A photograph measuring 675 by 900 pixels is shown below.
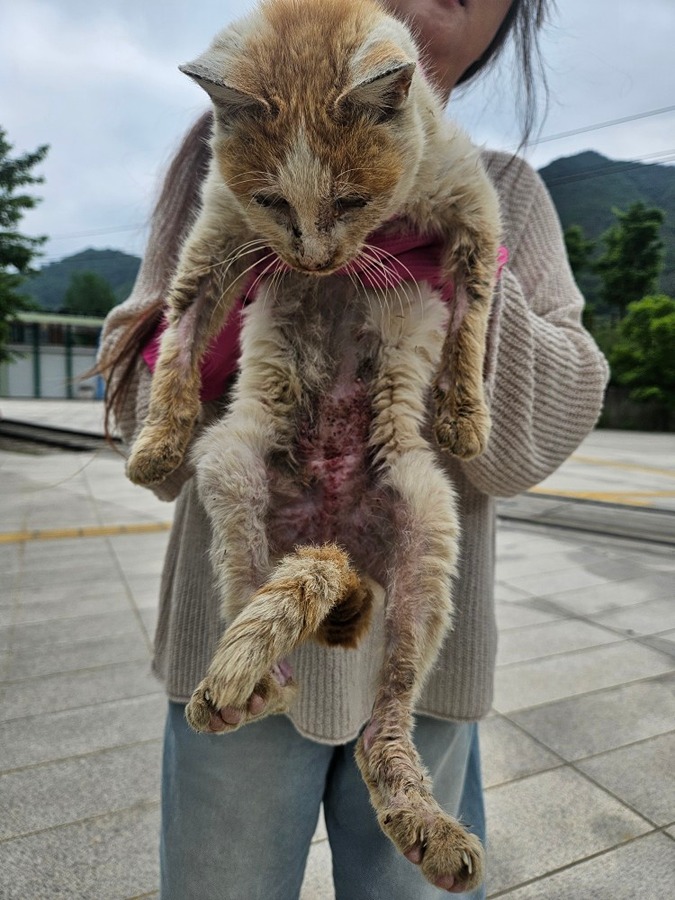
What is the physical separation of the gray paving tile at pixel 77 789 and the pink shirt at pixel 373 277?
2.46 m

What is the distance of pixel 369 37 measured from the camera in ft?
3.60

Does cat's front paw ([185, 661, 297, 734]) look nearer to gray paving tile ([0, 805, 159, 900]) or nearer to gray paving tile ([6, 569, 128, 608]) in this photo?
gray paving tile ([0, 805, 159, 900])

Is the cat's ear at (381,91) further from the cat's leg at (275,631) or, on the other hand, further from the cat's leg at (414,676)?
the cat's leg at (275,631)

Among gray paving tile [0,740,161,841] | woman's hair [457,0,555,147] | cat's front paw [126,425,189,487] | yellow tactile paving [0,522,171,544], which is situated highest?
woman's hair [457,0,555,147]

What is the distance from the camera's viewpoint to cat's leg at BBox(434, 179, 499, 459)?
4.02 ft

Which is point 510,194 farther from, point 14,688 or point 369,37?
point 14,688

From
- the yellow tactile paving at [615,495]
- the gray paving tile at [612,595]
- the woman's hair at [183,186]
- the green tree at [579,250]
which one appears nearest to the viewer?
the woman's hair at [183,186]

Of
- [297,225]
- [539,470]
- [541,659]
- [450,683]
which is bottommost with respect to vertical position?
[541,659]

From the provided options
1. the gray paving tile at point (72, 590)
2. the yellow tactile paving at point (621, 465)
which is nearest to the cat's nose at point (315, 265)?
the gray paving tile at point (72, 590)

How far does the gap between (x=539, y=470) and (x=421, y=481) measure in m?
0.43

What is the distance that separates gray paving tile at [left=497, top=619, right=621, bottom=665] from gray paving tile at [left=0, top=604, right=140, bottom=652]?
2764mm

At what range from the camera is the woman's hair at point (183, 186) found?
1688 millimetres

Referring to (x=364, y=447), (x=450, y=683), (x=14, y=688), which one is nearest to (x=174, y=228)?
(x=364, y=447)

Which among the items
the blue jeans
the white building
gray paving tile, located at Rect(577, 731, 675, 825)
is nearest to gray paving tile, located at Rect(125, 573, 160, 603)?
gray paving tile, located at Rect(577, 731, 675, 825)
